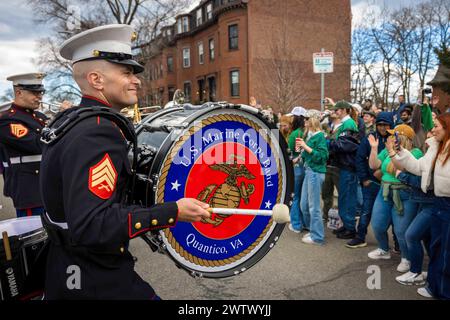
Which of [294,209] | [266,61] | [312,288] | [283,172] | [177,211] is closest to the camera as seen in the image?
[177,211]

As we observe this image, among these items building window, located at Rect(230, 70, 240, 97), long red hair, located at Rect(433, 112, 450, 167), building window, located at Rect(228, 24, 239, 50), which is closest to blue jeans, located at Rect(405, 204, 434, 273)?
long red hair, located at Rect(433, 112, 450, 167)

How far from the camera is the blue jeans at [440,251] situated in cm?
343

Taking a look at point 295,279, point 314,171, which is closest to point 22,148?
point 295,279

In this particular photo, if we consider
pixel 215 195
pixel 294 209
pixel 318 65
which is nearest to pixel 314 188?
pixel 294 209

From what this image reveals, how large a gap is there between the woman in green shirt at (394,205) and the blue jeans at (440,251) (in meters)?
0.49

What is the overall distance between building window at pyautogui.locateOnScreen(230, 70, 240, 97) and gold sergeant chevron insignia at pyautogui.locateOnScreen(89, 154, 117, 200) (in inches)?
956

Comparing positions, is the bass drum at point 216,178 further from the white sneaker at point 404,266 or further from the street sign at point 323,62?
the street sign at point 323,62

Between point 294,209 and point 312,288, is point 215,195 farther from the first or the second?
point 294,209

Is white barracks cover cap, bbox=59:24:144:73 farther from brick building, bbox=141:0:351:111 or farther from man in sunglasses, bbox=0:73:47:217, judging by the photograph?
brick building, bbox=141:0:351:111

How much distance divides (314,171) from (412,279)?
1.89 m

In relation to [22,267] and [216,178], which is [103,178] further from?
[22,267]

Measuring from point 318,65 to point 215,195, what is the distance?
6.27 meters

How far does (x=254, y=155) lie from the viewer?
1.97m

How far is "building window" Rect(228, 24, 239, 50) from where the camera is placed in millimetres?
25062
